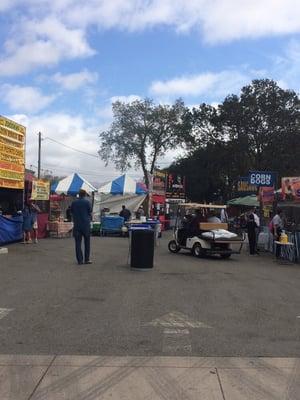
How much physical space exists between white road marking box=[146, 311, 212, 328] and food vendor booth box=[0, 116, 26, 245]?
1256 centimetres

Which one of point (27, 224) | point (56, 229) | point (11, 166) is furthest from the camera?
point (56, 229)

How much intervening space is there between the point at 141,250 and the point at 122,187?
66.7ft

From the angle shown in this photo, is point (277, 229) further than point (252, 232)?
No

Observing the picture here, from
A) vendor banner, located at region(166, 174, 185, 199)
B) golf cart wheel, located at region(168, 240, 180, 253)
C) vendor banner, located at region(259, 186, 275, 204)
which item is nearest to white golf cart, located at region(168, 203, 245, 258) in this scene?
golf cart wheel, located at region(168, 240, 180, 253)

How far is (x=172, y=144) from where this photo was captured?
76188 mm

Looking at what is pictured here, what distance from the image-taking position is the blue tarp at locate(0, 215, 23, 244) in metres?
19.8

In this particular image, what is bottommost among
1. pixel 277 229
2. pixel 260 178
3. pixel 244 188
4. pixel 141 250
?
pixel 141 250

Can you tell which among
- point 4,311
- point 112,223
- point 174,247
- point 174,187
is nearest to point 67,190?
point 112,223

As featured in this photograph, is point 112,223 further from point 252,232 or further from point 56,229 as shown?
point 252,232

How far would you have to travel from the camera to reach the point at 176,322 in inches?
312

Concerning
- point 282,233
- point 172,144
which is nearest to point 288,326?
point 282,233

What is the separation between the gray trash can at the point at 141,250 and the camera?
13.8 m

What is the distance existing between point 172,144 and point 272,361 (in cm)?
7074

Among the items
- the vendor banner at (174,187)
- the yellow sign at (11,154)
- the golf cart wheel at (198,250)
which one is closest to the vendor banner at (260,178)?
the golf cart wheel at (198,250)
